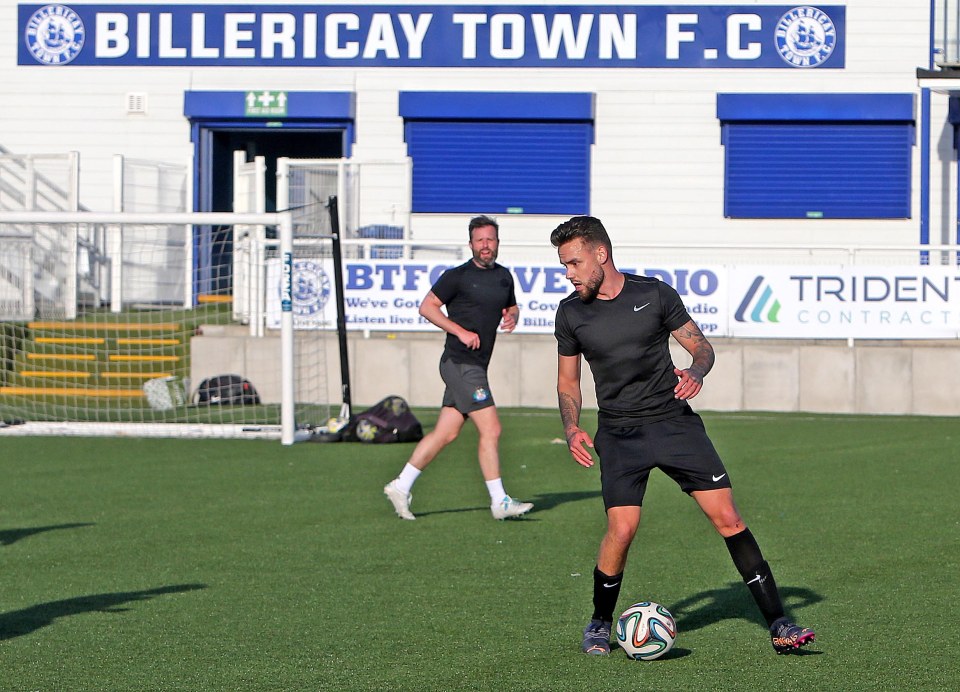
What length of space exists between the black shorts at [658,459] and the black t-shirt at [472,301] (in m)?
4.11

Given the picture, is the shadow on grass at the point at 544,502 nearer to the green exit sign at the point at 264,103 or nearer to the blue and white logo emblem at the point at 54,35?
the green exit sign at the point at 264,103

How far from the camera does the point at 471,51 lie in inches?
1086

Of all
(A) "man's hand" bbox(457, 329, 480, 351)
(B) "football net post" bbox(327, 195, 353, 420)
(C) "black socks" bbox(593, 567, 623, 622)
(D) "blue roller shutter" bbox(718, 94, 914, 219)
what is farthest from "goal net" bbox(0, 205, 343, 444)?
(C) "black socks" bbox(593, 567, 623, 622)

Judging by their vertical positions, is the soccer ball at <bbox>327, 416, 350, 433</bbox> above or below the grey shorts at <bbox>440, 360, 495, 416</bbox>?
below

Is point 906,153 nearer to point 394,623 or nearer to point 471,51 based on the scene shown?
point 471,51

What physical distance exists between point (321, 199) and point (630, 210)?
6.42 metres

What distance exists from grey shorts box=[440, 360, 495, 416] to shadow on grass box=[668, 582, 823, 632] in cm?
294

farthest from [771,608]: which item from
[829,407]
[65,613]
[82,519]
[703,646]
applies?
[829,407]

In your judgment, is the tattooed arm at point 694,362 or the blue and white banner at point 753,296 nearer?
the tattooed arm at point 694,362

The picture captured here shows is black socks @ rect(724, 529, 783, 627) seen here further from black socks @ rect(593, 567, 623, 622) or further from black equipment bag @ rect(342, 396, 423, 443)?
black equipment bag @ rect(342, 396, 423, 443)

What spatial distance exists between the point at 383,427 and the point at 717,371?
5844 mm

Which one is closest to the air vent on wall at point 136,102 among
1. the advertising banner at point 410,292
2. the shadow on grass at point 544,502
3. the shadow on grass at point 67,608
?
the advertising banner at point 410,292

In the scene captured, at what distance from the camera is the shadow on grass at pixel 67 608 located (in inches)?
277

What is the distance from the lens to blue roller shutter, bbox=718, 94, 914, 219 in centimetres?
2683
